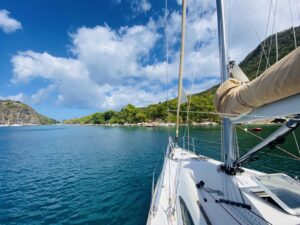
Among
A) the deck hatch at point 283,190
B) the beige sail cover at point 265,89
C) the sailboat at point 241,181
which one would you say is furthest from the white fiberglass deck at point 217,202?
the beige sail cover at point 265,89

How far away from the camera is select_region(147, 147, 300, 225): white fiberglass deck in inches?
130

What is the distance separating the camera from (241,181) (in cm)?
503

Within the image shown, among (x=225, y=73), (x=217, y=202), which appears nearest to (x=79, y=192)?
(x=217, y=202)

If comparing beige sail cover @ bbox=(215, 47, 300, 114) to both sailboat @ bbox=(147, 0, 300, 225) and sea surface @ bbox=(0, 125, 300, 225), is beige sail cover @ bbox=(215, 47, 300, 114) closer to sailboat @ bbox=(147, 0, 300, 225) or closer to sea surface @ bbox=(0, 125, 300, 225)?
sailboat @ bbox=(147, 0, 300, 225)

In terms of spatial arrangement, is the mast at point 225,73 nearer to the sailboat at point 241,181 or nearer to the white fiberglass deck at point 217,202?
the sailboat at point 241,181

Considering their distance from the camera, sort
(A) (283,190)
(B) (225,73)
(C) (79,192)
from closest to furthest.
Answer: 1. (A) (283,190)
2. (B) (225,73)
3. (C) (79,192)

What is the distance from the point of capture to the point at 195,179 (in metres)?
5.40

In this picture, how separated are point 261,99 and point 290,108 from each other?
36 centimetres

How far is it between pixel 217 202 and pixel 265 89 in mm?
2818

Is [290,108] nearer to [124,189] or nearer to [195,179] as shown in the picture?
[195,179]

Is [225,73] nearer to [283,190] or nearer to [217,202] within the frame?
[283,190]

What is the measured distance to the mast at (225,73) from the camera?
5.39m

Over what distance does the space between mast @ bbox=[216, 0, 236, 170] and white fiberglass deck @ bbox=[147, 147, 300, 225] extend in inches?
24.4

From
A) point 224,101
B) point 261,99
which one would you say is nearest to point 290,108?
point 261,99
